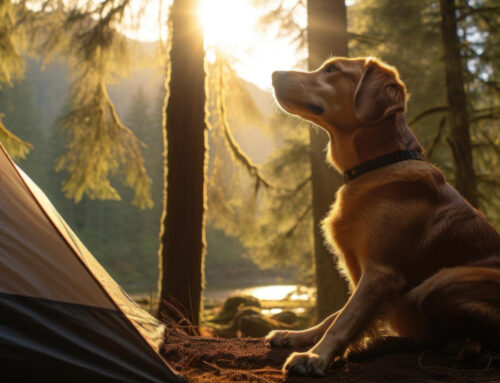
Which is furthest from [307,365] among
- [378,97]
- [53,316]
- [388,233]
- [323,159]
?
[323,159]

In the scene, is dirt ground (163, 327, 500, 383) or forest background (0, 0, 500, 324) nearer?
dirt ground (163, 327, 500, 383)

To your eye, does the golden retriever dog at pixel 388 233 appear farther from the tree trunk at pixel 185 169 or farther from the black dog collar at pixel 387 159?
the tree trunk at pixel 185 169

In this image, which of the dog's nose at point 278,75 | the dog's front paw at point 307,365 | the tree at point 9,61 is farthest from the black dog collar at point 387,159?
the tree at point 9,61

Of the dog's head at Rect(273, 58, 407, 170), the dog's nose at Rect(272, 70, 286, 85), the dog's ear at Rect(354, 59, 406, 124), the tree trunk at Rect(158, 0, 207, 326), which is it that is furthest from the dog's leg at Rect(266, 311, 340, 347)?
the tree trunk at Rect(158, 0, 207, 326)

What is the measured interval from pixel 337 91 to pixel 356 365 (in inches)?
68.4

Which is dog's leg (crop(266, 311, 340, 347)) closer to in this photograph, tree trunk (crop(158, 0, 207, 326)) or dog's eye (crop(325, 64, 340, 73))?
dog's eye (crop(325, 64, 340, 73))

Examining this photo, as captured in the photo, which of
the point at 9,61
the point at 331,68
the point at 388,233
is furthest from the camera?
the point at 9,61

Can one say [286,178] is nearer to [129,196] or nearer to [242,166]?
[242,166]

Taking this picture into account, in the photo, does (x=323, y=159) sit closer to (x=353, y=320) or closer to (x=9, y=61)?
(x=353, y=320)

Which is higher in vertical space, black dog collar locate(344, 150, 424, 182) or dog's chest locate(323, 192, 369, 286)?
black dog collar locate(344, 150, 424, 182)

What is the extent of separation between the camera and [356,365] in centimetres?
221

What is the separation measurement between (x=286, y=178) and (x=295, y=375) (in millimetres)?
9747

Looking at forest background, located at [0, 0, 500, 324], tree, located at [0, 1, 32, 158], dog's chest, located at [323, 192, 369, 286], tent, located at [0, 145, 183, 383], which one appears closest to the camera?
tent, located at [0, 145, 183, 383]

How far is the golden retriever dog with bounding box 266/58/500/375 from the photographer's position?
83.9 inches
